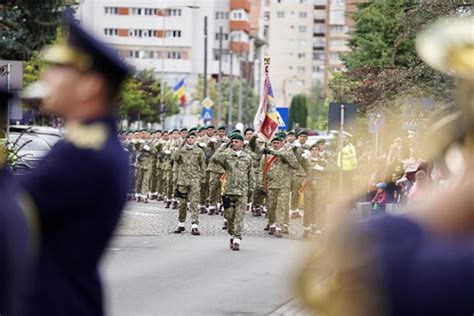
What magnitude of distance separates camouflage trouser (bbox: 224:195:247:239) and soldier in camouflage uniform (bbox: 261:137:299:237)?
109 inches

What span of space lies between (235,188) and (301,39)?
17606cm

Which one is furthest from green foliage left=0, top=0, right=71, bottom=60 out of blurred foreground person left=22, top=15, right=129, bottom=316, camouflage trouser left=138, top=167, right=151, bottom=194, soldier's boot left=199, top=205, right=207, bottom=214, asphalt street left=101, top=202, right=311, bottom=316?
blurred foreground person left=22, top=15, right=129, bottom=316

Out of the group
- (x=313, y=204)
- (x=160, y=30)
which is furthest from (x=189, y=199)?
(x=160, y=30)

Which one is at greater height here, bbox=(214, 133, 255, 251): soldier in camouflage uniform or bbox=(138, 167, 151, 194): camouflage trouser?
bbox=(214, 133, 255, 251): soldier in camouflage uniform

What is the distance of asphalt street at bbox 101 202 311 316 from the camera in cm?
1337

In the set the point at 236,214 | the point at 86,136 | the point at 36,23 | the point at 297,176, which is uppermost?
the point at 36,23

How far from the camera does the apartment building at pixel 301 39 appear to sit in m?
191

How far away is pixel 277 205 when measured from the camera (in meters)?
24.2

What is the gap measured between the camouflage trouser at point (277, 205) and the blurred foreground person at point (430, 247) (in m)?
21.0

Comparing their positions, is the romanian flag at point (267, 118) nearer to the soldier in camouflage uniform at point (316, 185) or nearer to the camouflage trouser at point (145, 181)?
the soldier in camouflage uniform at point (316, 185)

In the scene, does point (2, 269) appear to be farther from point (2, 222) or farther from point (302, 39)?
point (302, 39)

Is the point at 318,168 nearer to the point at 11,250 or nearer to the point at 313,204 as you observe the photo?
the point at 313,204

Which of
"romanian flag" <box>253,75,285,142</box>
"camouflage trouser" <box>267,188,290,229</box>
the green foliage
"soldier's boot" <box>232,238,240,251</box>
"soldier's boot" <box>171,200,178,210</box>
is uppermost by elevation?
the green foliage

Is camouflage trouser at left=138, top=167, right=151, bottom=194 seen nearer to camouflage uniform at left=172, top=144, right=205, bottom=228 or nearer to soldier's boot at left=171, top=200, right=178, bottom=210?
soldier's boot at left=171, top=200, right=178, bottom=210
